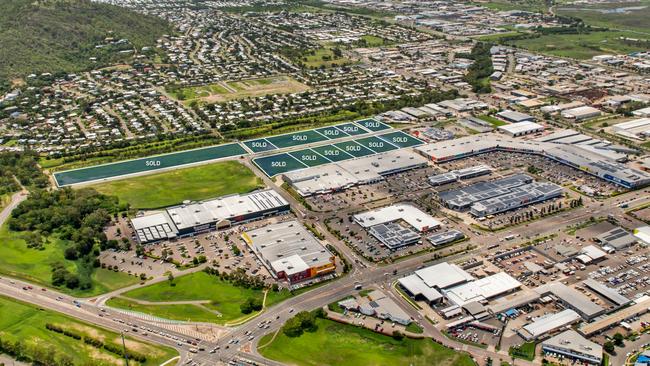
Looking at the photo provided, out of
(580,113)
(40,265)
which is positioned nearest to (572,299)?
(40,265)

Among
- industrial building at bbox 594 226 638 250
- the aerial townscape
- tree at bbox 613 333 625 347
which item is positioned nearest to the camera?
tree at bbox 613 333 625 347

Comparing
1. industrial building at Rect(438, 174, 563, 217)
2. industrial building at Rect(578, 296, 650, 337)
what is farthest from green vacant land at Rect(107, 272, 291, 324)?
industrial building at Rect(438, 174, 563, 217)

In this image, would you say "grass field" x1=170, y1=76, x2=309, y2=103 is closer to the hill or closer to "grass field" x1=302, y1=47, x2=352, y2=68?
"grass field" x1=302, y1=47, x2=352, y2=68

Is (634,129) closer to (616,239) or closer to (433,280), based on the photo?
(616,239)

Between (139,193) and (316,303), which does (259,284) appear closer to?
(316,303)

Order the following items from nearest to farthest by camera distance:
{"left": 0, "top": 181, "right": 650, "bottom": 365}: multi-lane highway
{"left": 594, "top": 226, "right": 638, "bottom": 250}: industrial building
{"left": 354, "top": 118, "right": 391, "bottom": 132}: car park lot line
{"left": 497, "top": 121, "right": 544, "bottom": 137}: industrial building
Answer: {"left": 0, "top": 181, "right": 650, "bottom": 365}: multi-lane highway < {"left": 594, "top": 226, "right": 638, "bottom": 250}: industrial building < {"left": 497, "top": 121, "right": 544, "bottom": 137}: industrial building < {"left": 354, "top": 118, "right": 391, "bottom": 132}: car park lot line

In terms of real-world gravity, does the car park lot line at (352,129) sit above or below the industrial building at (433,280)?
above

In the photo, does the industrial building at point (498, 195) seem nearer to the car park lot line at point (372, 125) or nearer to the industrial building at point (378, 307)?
the industrial building at point (378, 307)

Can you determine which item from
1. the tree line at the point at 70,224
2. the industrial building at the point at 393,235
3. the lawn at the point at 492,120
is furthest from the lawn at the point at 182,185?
the lawn at the point at 492,120
